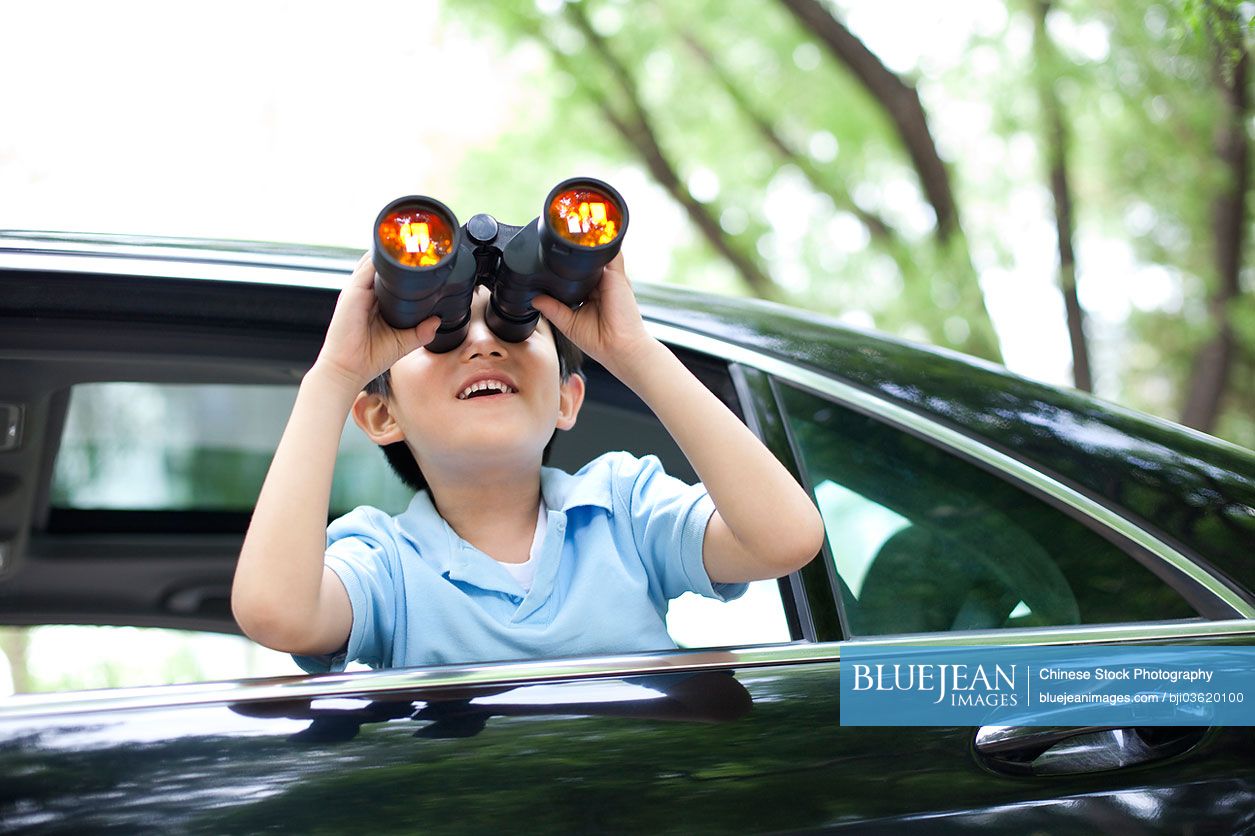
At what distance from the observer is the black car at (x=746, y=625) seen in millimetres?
1189

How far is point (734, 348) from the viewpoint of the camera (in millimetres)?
1729

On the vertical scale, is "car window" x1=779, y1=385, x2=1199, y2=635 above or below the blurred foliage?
below

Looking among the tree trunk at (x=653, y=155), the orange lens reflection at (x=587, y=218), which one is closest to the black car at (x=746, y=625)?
the orange lens reflection at (x=587, y=218)

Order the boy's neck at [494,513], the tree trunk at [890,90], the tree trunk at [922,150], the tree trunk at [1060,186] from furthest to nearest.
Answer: the tree trunk at [890,90] → the tree trunk at [922,150] → the tree trunk at [1060,186] → the boy's neck at [494,513]

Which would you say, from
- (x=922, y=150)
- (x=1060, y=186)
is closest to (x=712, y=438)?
(x=922, y=150)

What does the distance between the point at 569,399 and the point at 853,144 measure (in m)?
5.28

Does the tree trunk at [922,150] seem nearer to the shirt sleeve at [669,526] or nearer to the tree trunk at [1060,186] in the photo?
the tree trunk at [1060,186]

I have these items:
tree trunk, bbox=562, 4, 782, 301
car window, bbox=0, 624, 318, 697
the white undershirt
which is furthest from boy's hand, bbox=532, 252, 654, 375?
tree trunk, bbox=562, 4, 782, 301

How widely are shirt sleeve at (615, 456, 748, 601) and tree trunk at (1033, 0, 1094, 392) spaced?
468 cm

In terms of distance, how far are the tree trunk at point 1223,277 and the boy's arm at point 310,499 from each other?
498 centimetres

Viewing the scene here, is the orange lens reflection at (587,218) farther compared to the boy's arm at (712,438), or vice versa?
the boy's arm at (712,438)

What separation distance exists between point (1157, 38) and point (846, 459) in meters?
4.25

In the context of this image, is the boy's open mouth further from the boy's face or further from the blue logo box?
the blue logo box

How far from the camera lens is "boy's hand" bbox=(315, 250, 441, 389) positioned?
141 centimetres
